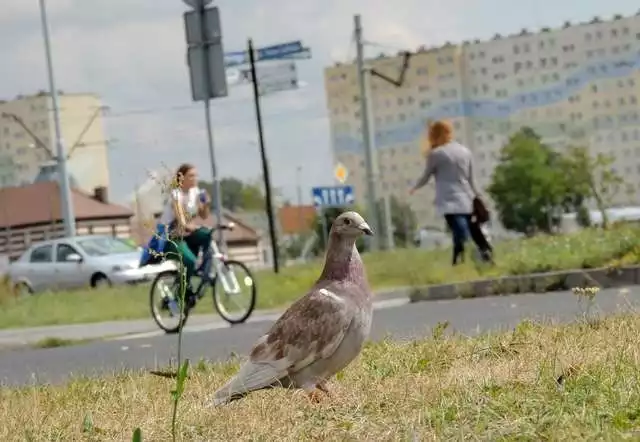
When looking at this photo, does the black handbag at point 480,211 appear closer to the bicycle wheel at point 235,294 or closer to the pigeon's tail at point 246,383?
the bicycle wheel at point 235,294

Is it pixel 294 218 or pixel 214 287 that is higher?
pixel 214 287

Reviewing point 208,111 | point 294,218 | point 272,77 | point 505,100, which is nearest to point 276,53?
point 272,77

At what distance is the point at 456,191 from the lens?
16.6 m

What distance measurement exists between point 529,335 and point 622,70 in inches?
3986

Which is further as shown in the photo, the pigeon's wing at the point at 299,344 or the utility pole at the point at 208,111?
the utility pole at the point at 208,111

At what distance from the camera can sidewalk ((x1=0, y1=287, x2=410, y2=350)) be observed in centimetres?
1451

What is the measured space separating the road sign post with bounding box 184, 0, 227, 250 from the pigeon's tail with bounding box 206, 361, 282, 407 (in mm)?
11902

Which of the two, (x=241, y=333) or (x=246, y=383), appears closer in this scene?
(x=246, y=383)

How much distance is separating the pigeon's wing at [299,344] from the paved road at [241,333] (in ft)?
9.45

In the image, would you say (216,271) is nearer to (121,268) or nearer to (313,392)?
(313,392)

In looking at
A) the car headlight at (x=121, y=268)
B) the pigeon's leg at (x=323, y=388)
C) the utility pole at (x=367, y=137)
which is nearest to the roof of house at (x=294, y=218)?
the utility pole at (x=367, y=137)

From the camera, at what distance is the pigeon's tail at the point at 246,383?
18.6ft

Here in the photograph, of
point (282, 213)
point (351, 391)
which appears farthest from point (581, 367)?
point (282, 213)

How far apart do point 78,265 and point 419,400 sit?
2713 cm
